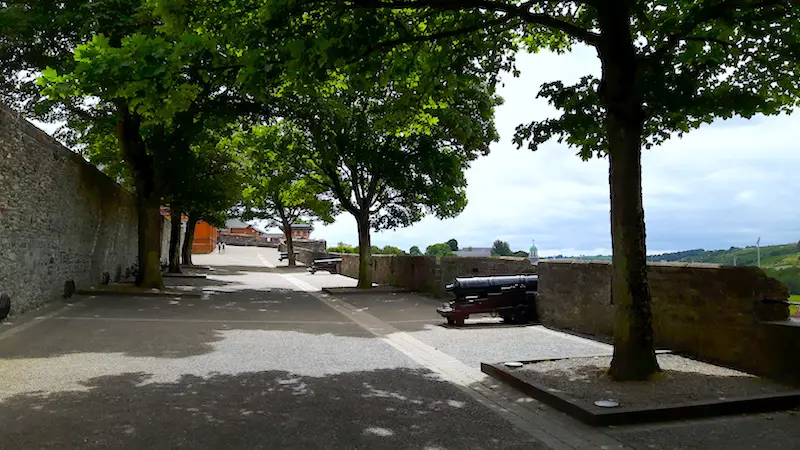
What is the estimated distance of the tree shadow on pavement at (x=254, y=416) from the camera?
14.2 feet

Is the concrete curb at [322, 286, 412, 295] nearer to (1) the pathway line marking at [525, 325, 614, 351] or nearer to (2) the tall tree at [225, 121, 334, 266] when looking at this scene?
(2) the tall tree at [225, 121, 334, 266]

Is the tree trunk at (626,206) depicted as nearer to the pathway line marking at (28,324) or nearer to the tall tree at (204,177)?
the pathway line marking at (28,324)

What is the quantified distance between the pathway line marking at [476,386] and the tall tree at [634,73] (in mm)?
1450

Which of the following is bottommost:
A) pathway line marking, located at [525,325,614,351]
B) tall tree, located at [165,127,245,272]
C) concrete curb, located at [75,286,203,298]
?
pathway line marking, located at [525,325,614,351]

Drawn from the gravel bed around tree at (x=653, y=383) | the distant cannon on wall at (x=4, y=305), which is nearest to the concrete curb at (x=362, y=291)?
the distant cannon on wall at (x=4, y=305)

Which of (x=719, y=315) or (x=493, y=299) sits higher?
(x=719, y=315)

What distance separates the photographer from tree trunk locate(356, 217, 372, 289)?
21047 millimetres

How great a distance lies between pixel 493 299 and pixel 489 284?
335 mm

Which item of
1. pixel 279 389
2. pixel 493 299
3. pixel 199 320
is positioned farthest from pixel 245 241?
pixel 279 389

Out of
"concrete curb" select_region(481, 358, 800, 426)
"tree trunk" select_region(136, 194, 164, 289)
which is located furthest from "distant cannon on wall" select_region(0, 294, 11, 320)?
"concrete curb" select_region(481, 358, 800, 426)

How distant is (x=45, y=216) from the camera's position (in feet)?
41.8

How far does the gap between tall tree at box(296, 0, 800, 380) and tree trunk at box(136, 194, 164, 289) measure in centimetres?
1273

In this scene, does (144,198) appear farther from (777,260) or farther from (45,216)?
(777,260)

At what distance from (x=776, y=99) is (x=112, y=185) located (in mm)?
18390
